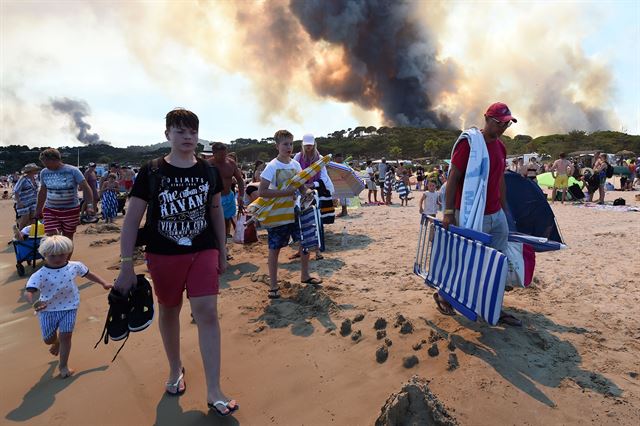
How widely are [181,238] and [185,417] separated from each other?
1.09 m

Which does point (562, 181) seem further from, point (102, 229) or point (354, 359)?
point (102, 229)

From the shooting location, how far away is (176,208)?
250cm

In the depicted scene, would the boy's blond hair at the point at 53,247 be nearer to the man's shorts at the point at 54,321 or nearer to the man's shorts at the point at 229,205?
the man's shorts at the point at 54,321

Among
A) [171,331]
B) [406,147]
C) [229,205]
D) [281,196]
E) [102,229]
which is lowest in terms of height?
[102,229]

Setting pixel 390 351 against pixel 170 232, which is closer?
pixel 170 232

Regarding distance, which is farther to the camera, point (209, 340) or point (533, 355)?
point (533, 355)

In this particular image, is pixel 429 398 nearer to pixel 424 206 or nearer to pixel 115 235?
pixel 424 206

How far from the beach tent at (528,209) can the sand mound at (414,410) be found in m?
2.34

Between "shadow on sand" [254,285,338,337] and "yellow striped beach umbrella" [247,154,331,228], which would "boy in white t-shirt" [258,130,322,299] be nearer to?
"yellow striped beach umbrella" [247,154,331,228]

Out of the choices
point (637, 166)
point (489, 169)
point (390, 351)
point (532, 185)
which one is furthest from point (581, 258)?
point (637, 166)

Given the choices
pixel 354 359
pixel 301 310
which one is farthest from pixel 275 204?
pixel 354 359

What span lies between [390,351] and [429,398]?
834 millimetres

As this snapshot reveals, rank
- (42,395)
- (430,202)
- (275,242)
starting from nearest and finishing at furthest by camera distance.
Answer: (42,395) → (275,242) → (430,202)

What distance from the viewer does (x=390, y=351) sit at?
3.15 meters
